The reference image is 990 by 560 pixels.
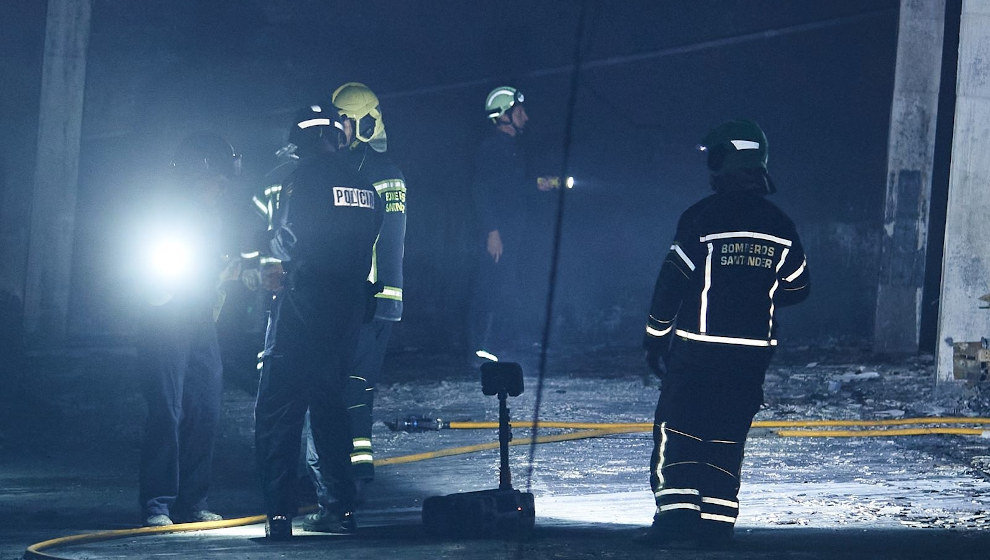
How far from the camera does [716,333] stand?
5203 mm

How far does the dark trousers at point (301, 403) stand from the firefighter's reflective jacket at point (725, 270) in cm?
128

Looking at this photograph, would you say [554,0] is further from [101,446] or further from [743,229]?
[743,229]

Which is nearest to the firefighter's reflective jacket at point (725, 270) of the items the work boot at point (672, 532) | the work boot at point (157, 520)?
the work boot at point (672, 532)

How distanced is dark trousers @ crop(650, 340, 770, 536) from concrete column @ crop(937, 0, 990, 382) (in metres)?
4.71

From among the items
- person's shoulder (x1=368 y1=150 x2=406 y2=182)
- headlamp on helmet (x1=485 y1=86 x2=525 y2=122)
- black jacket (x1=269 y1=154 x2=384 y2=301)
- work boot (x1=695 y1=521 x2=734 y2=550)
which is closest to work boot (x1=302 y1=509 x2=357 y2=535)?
black jacket (x1=269 y1=154 x2=384 y2=301)

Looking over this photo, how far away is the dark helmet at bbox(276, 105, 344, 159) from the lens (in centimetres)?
563

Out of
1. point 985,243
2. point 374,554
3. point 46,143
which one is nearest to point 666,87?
point 985,243

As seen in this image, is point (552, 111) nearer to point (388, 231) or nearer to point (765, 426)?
point (765, 426)

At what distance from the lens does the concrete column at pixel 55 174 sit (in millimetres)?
11953

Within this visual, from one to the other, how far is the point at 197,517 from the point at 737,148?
2794 mm

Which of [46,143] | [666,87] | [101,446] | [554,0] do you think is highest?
[554,0]

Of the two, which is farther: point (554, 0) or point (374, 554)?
point (554, 0)

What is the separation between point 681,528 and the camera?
507 cm

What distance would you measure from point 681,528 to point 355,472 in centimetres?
181
